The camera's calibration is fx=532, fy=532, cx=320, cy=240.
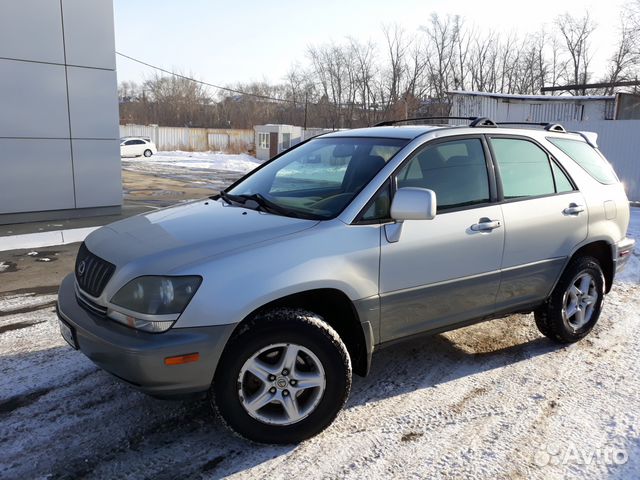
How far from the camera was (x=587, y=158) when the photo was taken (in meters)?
4.76

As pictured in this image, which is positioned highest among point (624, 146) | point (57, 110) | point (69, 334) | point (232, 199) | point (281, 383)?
point (57, 110)

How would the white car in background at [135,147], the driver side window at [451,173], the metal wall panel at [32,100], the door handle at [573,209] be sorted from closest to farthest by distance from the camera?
the driver side window at [451,173] → the door handle at [573,209] → the metal wall panel at [32,100] → the white car in background at [135,147]

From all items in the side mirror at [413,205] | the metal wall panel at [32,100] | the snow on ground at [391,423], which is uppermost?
the metal wall panel at [32,100]

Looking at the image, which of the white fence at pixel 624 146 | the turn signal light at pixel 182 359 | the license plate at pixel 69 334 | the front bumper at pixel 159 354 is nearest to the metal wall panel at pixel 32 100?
the license plate at pixel 69 334

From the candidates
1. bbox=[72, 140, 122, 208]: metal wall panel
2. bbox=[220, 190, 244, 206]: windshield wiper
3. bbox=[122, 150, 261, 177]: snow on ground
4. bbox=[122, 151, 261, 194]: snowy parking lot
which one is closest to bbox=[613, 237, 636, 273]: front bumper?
bbox=[220, 190, 244, 206]: windshield wiper

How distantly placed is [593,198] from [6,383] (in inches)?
187

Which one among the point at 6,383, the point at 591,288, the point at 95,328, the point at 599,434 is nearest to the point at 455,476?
the point at 599,434

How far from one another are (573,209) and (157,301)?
3.34 meters

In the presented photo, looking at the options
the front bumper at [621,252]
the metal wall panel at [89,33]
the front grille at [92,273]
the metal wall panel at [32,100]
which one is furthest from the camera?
the metal wall panel at [89,33]

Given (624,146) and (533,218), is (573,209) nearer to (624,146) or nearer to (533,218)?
(533,218)

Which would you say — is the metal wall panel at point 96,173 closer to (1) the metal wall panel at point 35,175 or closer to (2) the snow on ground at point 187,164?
(1) the metal wall panel at point 35,175

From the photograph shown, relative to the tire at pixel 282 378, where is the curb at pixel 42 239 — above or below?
below

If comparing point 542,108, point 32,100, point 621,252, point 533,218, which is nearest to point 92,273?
point 533,218

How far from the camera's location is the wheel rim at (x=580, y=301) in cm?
449
